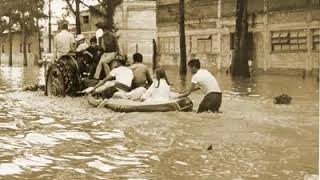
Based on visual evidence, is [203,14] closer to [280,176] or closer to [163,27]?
[163,27]

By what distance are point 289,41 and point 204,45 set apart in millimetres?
7939

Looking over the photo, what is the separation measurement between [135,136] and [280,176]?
3430 mm

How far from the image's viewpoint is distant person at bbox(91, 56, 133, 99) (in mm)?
14133

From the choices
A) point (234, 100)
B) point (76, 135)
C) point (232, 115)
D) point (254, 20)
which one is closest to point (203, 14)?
point (254, 20)

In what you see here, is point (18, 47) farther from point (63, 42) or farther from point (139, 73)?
point (139, 73)

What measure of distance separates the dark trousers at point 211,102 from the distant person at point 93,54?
4.77 meters

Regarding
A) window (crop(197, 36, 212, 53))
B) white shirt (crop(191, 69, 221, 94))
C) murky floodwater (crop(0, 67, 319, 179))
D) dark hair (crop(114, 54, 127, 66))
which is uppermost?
window (crop(197, 36, 212, 53))

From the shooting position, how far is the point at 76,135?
392 inches

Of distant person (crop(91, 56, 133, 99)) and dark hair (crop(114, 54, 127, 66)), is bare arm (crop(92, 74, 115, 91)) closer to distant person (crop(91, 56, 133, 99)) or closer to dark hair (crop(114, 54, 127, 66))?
distant person (crop(91, 56, 133, 99))

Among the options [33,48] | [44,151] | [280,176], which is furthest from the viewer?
[33,48]

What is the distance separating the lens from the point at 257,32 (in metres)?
34.1

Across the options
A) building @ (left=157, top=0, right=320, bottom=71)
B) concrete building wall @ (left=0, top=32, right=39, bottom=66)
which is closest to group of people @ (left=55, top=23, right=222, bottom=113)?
building @ (left=157, top=0, right=320, bottom=71)

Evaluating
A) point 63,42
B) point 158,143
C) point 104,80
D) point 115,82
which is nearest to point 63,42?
point 63,42

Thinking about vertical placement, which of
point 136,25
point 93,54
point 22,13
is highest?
point 22,13
